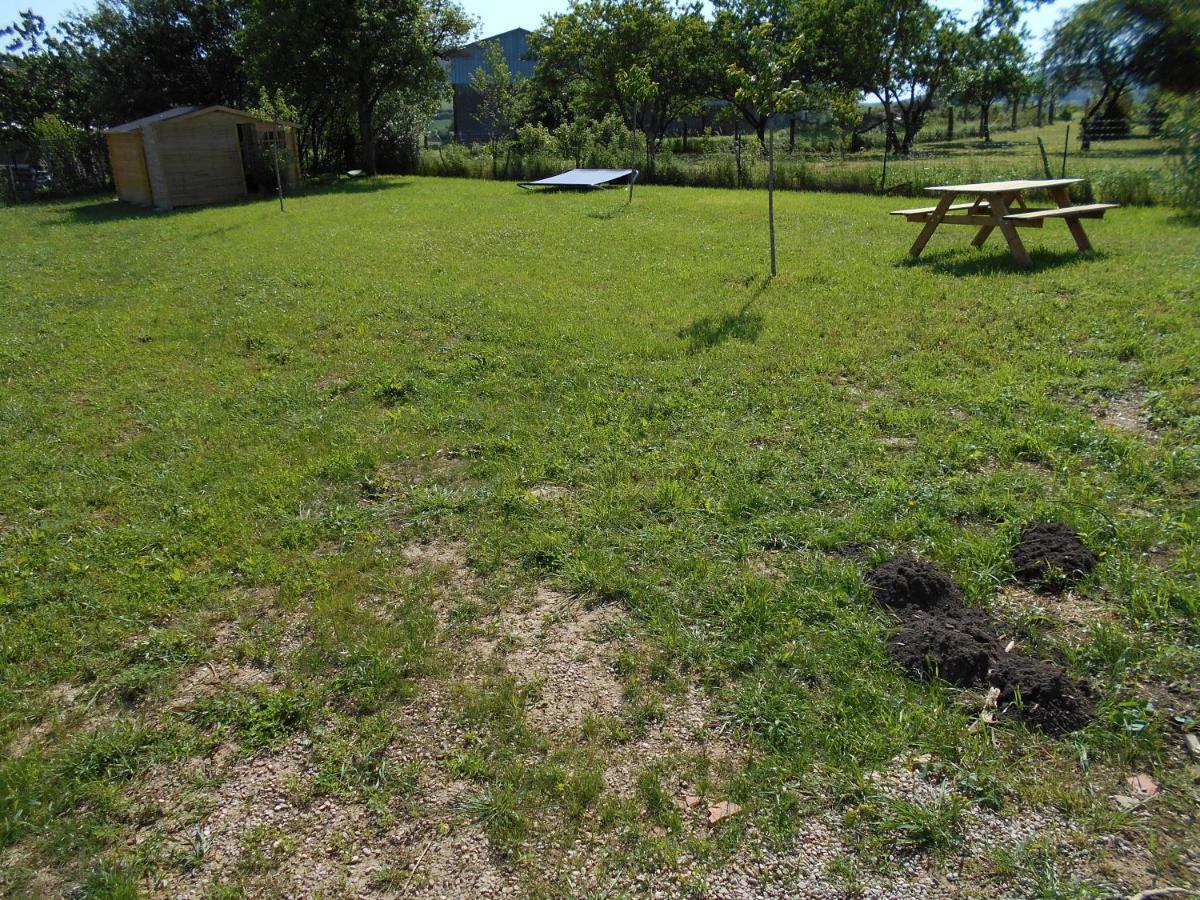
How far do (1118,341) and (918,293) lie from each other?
2.24 meters

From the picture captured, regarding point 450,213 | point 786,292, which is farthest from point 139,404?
point 450,213

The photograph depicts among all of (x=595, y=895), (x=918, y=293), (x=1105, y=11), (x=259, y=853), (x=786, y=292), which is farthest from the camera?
(x=786, y=292)

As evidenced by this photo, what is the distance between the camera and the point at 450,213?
16.4m

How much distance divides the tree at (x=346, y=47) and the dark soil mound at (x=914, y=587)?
958 inches

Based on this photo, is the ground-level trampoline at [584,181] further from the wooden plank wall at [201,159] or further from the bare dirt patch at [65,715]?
the bare dirt patch at [65,715]

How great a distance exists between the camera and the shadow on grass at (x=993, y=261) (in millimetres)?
8367

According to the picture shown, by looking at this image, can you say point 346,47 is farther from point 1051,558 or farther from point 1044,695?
point 1044,695

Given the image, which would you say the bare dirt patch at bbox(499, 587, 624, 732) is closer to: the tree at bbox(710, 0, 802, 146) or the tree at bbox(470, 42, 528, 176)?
the tree at bbox(470, 42, 528, 176)

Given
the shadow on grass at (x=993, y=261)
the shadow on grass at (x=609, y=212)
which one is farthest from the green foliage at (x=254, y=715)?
the shadow on grass at (x=609, y=212)

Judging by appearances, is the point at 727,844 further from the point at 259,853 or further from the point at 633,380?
the point at 633,380

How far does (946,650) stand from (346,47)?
25143mm

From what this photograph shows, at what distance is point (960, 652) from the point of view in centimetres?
284

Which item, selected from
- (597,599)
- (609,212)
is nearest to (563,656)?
(597,599)

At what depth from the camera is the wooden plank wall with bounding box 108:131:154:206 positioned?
67.4 ft
